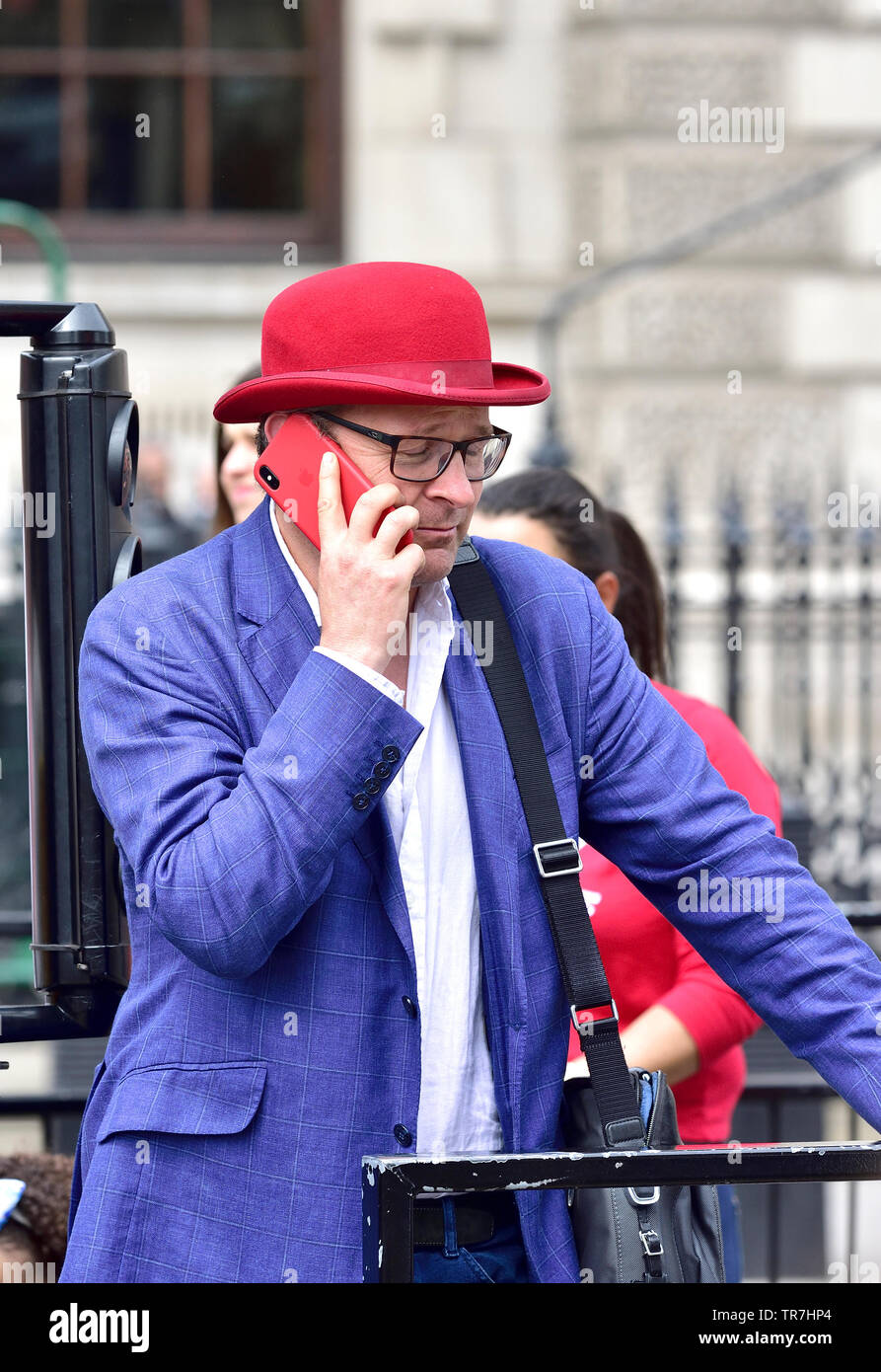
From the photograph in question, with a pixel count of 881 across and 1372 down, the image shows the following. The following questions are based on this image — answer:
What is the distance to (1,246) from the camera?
10.4 meters

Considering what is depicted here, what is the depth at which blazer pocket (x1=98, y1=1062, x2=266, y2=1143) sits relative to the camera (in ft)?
5.66

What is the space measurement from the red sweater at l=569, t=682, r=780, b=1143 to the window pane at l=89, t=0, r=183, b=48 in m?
8.69

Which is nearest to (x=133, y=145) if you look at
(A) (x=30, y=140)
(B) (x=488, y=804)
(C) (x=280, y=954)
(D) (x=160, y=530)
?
(A) (x=30, y=140)

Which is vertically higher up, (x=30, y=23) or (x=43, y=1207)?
(x=30, y=23)

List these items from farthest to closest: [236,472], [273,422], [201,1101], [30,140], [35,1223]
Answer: [30,140], [236,472], [35,1223], [273,422], [201,1101]

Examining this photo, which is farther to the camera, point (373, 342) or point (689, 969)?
point (689, 969)

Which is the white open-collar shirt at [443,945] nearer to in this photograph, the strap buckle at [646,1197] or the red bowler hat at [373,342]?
the strap buckle at [646,1197]

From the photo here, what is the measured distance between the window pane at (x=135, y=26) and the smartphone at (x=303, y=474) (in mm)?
9323

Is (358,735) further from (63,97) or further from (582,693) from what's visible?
(63,97)

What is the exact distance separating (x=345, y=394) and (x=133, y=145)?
371 inches

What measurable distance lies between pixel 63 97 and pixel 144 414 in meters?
2.08

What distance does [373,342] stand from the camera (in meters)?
1.84

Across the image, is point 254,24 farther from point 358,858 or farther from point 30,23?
point 358,858

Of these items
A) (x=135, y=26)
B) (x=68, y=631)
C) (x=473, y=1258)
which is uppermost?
(x=135, y=26)
